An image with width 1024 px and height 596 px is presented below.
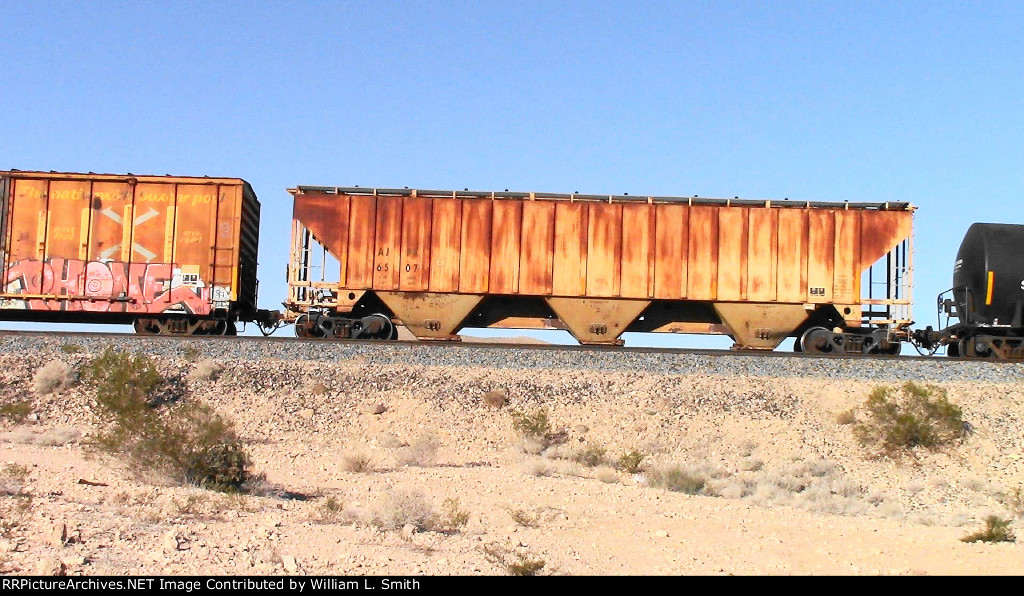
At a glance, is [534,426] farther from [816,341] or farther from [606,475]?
[816,341]

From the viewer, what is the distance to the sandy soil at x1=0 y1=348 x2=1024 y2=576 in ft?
25.1

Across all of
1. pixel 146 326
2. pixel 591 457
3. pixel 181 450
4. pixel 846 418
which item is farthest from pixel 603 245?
pixel 181 450

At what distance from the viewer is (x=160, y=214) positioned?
741 inches

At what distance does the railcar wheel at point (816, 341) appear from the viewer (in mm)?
18594

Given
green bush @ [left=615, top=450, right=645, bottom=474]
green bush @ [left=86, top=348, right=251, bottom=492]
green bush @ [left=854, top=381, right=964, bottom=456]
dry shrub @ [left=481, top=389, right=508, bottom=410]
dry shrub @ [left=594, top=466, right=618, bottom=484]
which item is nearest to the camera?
green bush @ [left=86, top=348, right=251, bottom=492]

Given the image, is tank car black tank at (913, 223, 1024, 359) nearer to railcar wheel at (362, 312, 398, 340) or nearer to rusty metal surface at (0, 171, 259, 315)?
railcar wheel at (362, 312, 398, 340)

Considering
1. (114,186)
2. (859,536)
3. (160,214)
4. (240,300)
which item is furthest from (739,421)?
(114,186)

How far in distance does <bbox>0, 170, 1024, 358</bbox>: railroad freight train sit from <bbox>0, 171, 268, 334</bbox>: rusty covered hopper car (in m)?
0.03

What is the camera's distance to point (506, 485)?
37.6ft

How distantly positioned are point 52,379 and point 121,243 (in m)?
4.46

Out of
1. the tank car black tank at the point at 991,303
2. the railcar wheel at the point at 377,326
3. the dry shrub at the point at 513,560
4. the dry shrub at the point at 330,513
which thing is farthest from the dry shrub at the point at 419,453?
the tank car black tank at the point at 991,303

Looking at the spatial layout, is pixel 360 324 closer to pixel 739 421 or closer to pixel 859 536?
pixel 739 421

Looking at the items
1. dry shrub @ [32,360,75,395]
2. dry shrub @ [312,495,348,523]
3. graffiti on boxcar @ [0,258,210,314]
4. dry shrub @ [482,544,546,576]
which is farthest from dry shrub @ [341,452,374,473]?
graffiti on boxcar @ [0,258,210,314]

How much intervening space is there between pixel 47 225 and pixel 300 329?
6089 millimetres
